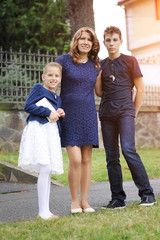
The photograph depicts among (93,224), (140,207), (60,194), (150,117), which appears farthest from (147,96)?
(93,224)

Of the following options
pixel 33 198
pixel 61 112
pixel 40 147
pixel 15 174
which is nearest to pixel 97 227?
pixel 40 147

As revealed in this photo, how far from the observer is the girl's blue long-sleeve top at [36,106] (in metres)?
3.86

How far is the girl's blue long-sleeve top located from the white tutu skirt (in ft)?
0.21

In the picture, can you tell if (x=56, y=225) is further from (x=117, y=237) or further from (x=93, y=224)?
(x=117, y=237)

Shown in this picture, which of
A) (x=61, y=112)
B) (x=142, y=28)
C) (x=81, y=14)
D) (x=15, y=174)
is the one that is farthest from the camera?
(x=142, y=28)

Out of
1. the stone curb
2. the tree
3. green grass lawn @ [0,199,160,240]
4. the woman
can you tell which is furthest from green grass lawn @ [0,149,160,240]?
the tree

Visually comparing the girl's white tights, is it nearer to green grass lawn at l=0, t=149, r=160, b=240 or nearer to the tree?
green grass lawn at l=0, t=149, r=160, b=240

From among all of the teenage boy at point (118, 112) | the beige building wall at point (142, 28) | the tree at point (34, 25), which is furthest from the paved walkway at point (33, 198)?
the beige building wall at point (142, 28)

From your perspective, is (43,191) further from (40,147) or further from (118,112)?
(118,112)

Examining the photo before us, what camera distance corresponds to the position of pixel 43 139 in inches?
150

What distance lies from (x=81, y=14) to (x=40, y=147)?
7.91 metres

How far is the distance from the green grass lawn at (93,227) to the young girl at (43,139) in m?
0.32

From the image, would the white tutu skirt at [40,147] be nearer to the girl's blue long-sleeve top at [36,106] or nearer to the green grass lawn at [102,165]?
the girl's blue long-sleeve top at [36,106]

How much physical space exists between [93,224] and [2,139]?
639cm
